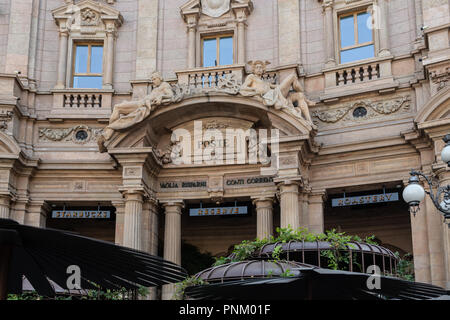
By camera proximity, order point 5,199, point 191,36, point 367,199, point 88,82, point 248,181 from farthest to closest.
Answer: point 88,82, point 191,36, point 248,181, point 5,199, point 367,199

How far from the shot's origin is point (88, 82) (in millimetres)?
23594

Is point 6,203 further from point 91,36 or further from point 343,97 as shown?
point 343,97

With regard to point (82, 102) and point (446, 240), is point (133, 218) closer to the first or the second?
point (82, 102)

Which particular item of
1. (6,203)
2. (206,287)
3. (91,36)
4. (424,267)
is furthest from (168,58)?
(206,287)

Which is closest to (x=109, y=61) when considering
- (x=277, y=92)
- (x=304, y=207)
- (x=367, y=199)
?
(x=277, y=92)

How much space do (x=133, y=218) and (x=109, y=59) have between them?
21.4 ft

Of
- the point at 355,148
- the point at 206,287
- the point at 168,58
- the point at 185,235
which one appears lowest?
the point at 206,287

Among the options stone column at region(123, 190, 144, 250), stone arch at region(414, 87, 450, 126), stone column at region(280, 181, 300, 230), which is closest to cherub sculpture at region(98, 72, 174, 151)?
stone column at region(123, 190, 144, 250)

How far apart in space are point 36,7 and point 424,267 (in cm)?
1598

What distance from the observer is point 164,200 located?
21.2 m

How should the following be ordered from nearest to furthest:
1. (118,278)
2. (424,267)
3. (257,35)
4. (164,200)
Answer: (118,278)
(424,267)
(164,200)
(257,35)

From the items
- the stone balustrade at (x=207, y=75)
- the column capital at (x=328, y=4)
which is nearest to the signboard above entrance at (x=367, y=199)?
the stone balustrade at (x=207, y=75)

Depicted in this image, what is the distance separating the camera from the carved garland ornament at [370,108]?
19906 millimetres

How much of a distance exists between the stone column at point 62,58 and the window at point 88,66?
479 millimetres
